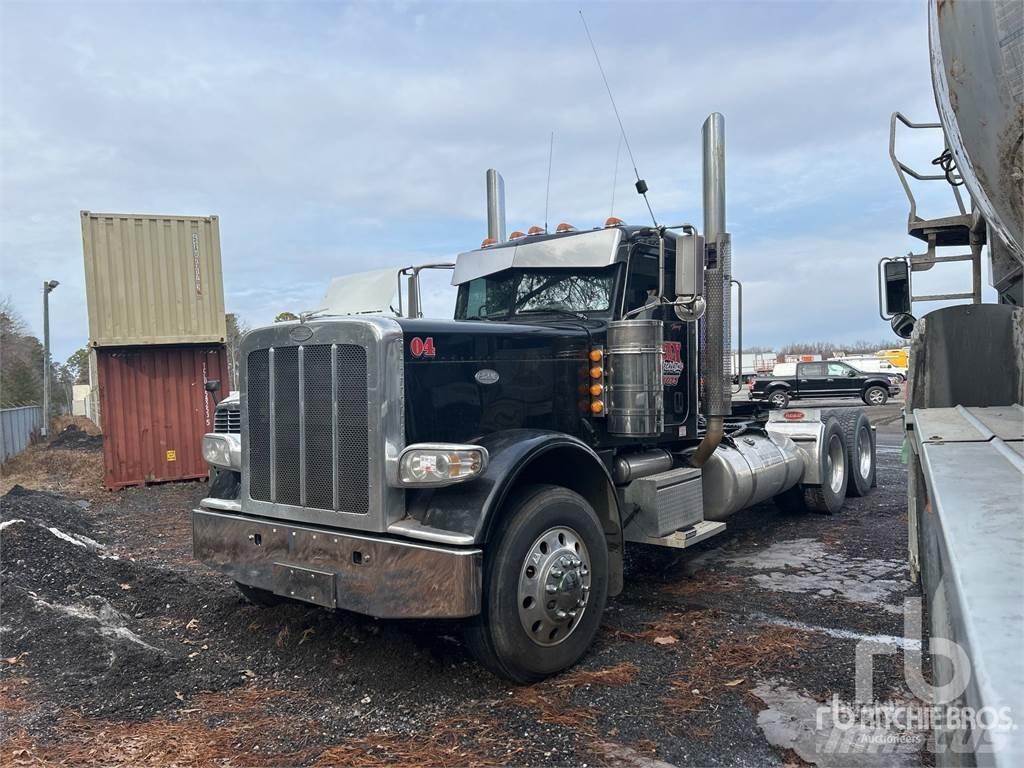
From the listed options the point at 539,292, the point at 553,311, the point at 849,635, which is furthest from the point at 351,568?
the point at 849,635

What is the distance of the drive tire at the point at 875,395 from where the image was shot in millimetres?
26656

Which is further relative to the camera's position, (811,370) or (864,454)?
(811,370)

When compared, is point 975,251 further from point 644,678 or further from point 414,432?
point 414,432

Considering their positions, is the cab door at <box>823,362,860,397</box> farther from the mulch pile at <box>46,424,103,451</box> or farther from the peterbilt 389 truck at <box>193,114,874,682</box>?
the peterbilt 389 truck at <box>193,114,874,682</box>

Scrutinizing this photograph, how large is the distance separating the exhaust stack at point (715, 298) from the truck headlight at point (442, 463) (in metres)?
2.64

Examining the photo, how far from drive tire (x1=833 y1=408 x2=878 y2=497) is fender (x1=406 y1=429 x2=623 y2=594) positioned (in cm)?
517

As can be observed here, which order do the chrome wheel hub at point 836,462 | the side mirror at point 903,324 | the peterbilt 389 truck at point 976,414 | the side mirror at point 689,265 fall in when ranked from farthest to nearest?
the chrome wheel hub at point 836,462 → the side mirror at point 903,324 → the side mirror at point 689,265 → the peterbilt 389 truck at point 976,414

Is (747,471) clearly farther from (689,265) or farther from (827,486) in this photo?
(689,265)

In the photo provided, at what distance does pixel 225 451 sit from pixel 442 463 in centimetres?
175

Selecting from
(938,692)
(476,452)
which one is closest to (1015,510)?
(938,692)

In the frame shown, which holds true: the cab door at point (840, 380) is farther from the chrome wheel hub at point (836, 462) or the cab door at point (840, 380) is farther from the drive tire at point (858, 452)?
the chrome wheel hub at point (836, 462)

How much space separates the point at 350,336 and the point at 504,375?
3.14 ft

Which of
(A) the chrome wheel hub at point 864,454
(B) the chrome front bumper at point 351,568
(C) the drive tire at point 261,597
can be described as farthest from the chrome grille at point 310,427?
(A) the chrome wheel hub at point 864,454

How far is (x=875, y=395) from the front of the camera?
87.4 feet
